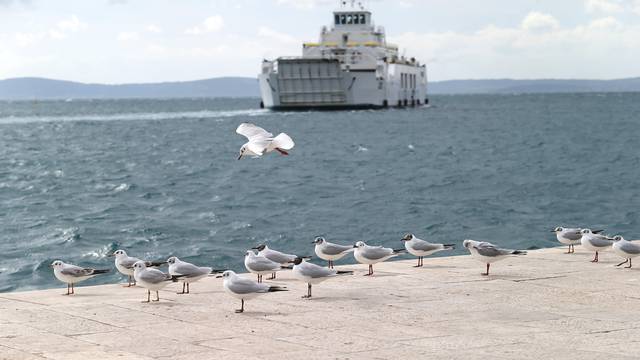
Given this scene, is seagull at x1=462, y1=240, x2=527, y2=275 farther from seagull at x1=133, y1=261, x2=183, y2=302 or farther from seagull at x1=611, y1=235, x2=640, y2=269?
seagull at x1=133, y1=261, x2=183, y2=302

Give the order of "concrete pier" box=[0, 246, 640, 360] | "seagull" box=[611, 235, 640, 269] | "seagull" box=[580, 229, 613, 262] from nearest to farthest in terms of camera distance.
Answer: "concrete pier" box=[0, 246, 640, 360]
"seagull" box=[611, 235, 640, 269]
"seagull" box=[580, 229, 613, 262]

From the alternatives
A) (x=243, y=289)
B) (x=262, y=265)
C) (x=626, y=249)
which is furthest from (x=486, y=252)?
(x=243, y=289)

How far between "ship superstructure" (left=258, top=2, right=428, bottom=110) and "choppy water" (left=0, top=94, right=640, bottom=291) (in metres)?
31.2

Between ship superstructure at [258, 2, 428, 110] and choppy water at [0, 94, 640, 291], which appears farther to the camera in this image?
ship superstructure at [258, 2, 428, 110]

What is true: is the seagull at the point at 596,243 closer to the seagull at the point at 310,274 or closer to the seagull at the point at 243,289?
the seagull at the point at 310,274

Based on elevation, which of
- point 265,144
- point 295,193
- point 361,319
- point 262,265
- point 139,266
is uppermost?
point 265,144

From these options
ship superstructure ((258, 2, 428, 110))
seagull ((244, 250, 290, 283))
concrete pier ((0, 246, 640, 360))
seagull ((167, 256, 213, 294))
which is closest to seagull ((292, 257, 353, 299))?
concrete pier ((0, 246, 640, 360))

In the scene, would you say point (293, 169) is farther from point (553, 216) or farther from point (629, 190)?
point (553, 216)

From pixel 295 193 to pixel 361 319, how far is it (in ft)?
103

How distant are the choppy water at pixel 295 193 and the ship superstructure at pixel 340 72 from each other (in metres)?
31.2

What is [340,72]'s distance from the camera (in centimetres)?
11594

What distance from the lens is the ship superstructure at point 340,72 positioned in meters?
114

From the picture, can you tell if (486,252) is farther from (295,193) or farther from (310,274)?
(295,193)

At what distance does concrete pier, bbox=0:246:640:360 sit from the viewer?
9062 millimetres
